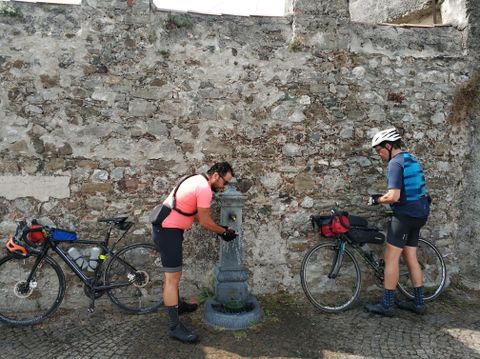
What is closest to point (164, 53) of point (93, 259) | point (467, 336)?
point (93, 259)

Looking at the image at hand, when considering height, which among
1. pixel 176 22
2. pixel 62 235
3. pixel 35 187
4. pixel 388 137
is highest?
pixel 176 22

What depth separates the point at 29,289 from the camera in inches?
154

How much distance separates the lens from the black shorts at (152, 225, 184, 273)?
354 centimetres

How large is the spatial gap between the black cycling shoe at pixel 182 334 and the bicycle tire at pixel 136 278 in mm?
674

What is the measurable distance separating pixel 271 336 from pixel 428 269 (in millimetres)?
2297

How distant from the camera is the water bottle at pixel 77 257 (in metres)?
4.00

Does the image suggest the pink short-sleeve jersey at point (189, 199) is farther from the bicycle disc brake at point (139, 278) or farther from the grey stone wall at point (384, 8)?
the grey stone wall at point (384, 8)

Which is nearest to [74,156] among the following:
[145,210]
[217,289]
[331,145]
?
[145,210]

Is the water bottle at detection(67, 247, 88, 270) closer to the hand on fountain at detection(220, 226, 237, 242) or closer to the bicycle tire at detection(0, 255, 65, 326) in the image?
the bicycle tire at detection(0, 255, 65, 326)

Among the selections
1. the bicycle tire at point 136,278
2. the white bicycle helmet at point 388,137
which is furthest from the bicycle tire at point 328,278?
the bicycle tire at point 136,278

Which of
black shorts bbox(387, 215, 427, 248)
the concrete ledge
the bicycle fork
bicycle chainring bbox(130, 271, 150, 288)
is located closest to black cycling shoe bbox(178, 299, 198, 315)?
bicycle chainring bbox(130, 271, 150, 288)

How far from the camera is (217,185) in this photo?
3.64 meters

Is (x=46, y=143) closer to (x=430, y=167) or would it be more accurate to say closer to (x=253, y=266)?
(x=253, y=266)

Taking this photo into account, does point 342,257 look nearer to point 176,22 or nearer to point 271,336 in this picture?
point 271,336
